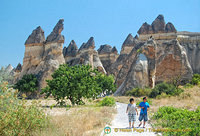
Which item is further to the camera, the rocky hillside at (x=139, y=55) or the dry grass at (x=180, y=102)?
the rocky hillside at (x=139, y=55)

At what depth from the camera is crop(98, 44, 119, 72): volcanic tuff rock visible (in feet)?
133

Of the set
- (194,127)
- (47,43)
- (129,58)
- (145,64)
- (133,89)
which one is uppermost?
(47,43)

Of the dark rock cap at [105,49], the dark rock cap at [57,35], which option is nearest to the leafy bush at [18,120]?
the dark rock cap at [57,35]

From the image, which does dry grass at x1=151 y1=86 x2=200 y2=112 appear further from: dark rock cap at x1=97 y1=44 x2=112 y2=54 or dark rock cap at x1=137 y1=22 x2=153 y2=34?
dark rock cap at x1=97 y1=44 x2=112 y2=54

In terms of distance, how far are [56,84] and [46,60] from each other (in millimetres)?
13174

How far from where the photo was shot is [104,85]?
82.2ft

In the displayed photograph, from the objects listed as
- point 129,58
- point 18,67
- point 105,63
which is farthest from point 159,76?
point 18,67

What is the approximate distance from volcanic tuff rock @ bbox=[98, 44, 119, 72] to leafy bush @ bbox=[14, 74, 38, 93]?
18.3 m

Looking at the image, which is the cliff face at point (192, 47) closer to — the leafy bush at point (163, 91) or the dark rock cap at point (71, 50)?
the leafy bush at point (163, 91)

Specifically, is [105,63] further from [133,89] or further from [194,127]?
[194,127]

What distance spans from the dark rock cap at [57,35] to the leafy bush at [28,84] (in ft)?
17.9

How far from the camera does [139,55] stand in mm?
18234

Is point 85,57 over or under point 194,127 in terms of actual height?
over

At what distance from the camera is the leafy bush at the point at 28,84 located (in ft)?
75.8
